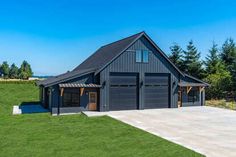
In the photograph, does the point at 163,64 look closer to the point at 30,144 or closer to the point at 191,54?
the point at 30,144

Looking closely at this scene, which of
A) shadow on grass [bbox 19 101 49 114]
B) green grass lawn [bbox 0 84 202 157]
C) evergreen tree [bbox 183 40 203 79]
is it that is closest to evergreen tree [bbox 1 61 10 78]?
evergreen tree [bbox 183 40 203 79]

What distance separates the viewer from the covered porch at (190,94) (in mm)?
26469

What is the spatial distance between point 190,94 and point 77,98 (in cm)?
1291

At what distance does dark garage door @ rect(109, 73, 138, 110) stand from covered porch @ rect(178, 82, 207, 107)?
5.35 metres

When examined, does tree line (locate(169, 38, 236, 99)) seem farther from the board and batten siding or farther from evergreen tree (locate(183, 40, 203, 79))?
the board and batten siding

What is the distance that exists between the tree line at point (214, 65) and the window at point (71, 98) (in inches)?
780

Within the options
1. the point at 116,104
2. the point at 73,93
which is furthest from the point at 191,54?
the point at 73,93

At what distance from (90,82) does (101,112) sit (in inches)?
116

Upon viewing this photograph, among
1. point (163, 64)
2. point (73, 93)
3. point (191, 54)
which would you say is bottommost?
point (73, 93)

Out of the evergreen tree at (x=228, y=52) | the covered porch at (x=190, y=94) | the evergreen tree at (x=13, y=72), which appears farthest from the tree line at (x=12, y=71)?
the covered porch at (x=190, y=94)

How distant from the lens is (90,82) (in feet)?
74.2

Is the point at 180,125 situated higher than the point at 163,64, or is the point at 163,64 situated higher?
the point at 163,64

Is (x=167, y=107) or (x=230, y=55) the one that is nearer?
(x=167, y=107)

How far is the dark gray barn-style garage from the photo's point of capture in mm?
21922
